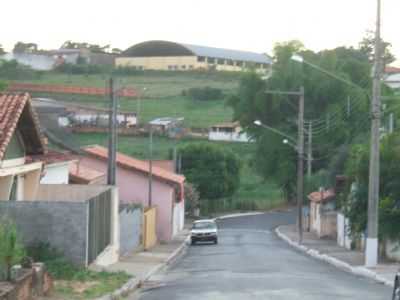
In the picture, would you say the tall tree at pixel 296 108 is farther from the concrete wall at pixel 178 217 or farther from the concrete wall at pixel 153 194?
the concrete wall at pixel 153 194

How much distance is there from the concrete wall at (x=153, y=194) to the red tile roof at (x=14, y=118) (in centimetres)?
3252

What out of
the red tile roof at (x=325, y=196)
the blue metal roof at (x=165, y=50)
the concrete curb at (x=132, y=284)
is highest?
the blue metal roof at (x=165, y=50)

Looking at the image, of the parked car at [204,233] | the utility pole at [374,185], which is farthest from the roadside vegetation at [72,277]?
the parked car at [204,233]

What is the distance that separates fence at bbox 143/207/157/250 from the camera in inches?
1812

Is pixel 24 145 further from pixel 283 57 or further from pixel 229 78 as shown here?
pixel 229 78

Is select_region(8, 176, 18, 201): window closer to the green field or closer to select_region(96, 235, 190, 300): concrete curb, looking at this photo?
select_region(96, 235, 190, 300): concrete curb

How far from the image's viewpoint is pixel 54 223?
2339 cm

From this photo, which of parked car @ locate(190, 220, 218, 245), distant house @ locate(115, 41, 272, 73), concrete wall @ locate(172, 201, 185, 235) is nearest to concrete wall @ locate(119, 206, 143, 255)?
parked car @ locate(190, 220, 218, 245)

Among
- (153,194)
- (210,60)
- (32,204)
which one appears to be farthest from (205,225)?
(210,60)

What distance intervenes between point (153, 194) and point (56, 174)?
22.5 meters

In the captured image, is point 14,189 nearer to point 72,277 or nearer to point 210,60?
point 72,277

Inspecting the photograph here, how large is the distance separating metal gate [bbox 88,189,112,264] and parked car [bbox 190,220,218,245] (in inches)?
987

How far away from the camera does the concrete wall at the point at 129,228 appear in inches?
1452

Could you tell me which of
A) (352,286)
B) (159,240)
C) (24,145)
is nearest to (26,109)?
(24,145)
